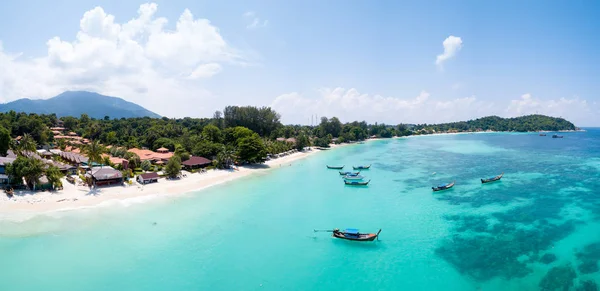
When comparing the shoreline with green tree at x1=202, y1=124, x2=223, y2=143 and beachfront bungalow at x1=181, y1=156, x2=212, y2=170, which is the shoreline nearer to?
beachfront bungalow at x1=181, y1=156, x2=212, y2=170

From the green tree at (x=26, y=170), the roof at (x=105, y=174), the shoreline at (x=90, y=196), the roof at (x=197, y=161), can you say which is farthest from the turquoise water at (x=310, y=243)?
the roof at (x=197, y=161)

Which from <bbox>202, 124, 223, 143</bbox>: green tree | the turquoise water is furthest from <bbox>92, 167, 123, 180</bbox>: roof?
<bbox>202, 124, 223, 143</bbox>: green tree

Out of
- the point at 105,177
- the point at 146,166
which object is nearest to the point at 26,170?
the point at 105,177

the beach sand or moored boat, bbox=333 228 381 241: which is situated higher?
the beach sand

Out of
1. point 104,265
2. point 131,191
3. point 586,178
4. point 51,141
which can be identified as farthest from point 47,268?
point 586,178

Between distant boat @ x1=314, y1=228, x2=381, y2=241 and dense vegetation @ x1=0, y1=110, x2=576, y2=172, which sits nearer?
distant boat @ x1=314, y1=228, x2=381, y2=241

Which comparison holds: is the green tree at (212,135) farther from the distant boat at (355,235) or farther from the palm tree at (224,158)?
the distant boat at (355,235)

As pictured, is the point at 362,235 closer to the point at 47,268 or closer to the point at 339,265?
the point at 339,265
